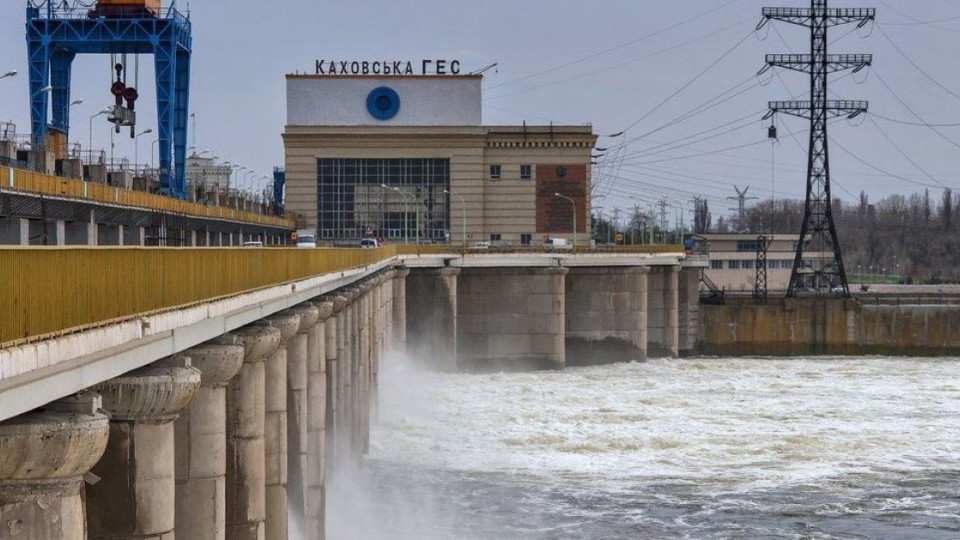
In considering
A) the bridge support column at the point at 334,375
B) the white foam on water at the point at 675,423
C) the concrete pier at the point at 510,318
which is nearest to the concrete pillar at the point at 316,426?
the bridge support column at the point at 334,375

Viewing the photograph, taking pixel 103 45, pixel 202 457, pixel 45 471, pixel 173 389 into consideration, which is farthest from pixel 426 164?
pixel 45 471

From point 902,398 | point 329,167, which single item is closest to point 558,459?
point 902,398

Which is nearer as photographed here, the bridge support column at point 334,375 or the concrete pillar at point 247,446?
the concrete pillar at point 247,446

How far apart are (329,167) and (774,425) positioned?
63.5 metres

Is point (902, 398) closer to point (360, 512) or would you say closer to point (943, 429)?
point (943, 429)

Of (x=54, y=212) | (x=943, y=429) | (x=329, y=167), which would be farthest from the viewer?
(x=329, y=167)

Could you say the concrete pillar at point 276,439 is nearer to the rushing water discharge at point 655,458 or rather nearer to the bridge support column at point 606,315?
the rushing water discharge at point 655,458

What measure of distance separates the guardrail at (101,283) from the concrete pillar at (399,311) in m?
61.7

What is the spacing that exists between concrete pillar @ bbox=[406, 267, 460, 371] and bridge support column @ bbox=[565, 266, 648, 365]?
9652 millimetres

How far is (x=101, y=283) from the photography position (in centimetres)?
1686

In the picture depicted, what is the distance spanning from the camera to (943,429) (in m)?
69.5

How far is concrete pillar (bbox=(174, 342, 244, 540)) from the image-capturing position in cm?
2127

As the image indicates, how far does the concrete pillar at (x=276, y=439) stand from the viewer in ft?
96.2

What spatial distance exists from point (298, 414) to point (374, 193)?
301 ft
